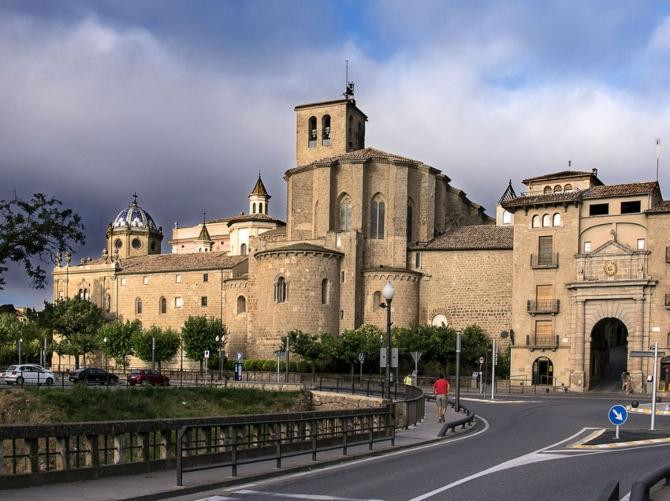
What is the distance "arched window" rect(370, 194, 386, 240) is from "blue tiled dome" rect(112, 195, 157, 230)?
49995mm

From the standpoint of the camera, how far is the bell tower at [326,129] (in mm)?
84750

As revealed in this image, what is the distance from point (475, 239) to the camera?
239ft

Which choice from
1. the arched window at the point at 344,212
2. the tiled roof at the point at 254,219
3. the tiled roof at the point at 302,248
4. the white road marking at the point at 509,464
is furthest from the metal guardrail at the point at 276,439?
the tiled roof at the point at 254,219

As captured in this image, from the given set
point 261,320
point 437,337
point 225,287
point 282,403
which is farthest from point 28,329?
point 282,403

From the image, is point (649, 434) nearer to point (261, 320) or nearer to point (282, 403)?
point (282, 403)

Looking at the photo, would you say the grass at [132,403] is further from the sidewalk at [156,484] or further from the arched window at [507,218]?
the arched window at [507,218]

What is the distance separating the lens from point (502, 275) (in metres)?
70.3

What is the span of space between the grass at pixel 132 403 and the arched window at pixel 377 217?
29257 millimetres

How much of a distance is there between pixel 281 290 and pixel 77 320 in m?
27.7

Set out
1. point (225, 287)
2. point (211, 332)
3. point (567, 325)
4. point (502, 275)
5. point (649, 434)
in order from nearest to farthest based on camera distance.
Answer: point (649, 434) < point (567, 325) < point (502, 275) < point (211, 332) < point (225, 287)

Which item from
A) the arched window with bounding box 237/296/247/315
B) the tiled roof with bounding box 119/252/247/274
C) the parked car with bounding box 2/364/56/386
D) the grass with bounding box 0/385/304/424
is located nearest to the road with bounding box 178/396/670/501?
the grass with bounding box 0/385/304/424

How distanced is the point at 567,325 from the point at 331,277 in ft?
64.3

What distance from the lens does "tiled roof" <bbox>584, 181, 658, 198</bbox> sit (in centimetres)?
5903

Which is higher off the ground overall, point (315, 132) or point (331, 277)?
point (315, 132)
